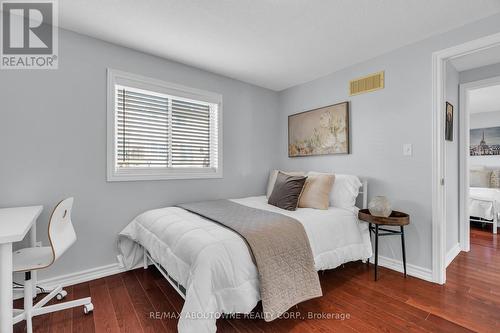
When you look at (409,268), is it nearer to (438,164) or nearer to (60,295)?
(438,164)

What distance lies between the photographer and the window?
2.49 meters

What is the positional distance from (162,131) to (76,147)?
858 millimetres

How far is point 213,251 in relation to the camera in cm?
144

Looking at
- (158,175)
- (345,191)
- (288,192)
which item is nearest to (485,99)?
(345,191)

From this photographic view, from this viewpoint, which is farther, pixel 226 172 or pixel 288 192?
pixel 226 172

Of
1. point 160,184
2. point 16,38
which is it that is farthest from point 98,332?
point 16,38

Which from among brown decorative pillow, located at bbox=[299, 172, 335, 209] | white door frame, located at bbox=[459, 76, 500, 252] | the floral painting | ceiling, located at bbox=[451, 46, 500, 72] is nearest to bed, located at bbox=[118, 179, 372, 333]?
brown decorative pillow, located at bbox=[299, 172, 335, 209]

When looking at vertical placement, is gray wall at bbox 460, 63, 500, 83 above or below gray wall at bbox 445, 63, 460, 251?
above

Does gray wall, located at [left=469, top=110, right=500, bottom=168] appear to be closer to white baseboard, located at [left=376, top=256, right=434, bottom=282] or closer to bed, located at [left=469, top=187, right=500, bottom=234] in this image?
bed, located at [left=469, top=187, right=500, bottom=234]

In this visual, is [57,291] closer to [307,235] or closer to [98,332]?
[98,332]

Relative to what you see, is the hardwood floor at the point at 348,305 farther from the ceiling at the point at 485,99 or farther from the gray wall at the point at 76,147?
the ceiling at the point at 485,99

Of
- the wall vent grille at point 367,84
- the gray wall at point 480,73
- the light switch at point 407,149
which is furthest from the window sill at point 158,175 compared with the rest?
the gray wall at point 480,73

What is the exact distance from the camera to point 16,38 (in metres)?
2.02

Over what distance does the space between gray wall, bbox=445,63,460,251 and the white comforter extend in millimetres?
→ 1104
